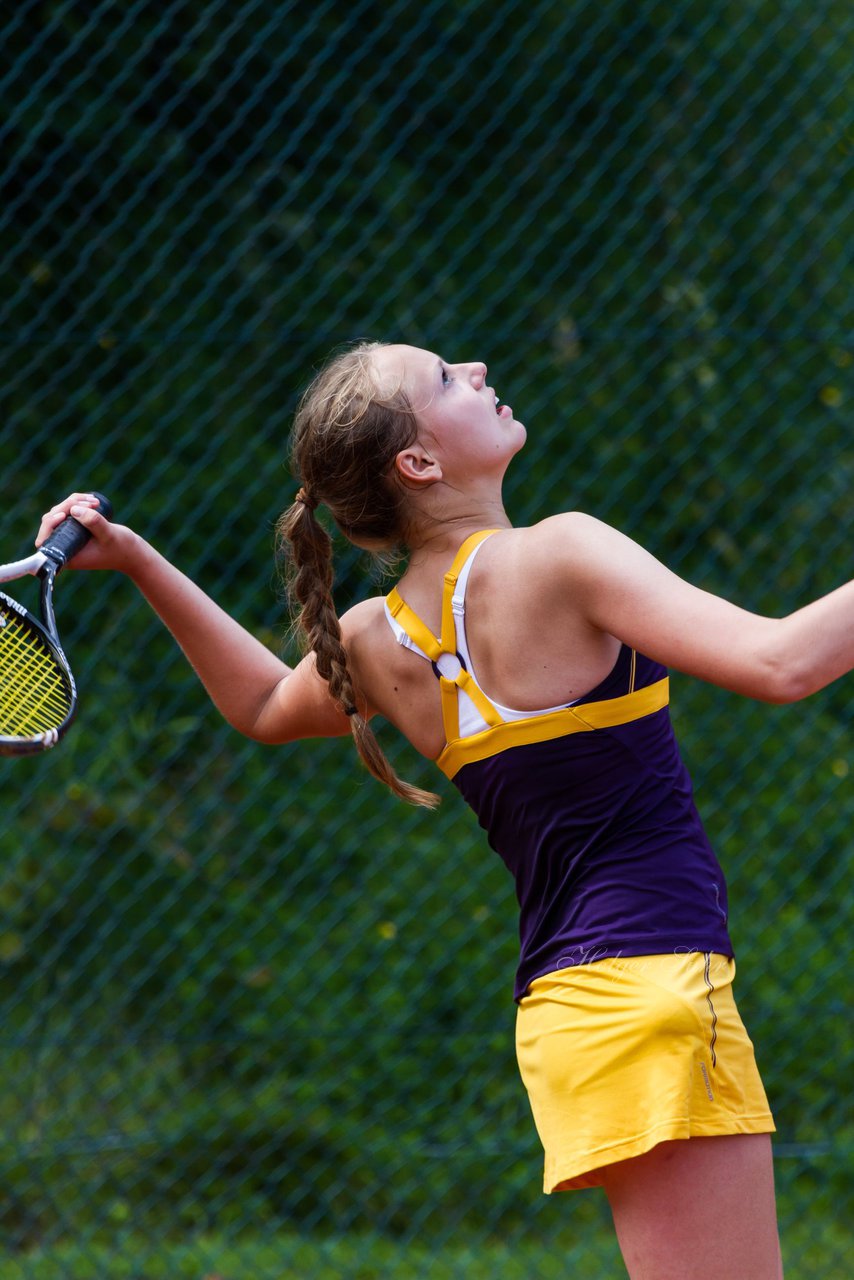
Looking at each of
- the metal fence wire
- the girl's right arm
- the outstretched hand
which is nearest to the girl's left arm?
the girl's right arm

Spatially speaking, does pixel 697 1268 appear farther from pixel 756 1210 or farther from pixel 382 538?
pixel 382 538

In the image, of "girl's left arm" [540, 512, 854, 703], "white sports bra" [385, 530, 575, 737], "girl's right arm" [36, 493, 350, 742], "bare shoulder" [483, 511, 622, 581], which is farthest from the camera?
"girl's right arm" [36, 493, 350, 742]

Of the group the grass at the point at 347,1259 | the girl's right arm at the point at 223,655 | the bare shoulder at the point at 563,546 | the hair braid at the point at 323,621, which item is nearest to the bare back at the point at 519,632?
the bare shoulder at the point at 563,546

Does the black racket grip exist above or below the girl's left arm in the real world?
below

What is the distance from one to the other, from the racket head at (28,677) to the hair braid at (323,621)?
30cm

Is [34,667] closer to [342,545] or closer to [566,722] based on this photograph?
[566,722]

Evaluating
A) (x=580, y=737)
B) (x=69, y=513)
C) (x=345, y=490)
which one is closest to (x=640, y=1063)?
(x=580, y=737)

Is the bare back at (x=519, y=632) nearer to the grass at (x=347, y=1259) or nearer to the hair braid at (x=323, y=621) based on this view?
the hair braid at (x=323, y=621)

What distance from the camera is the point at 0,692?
1882mm

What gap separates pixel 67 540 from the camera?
1.93m

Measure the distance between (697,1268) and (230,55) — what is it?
114 inches

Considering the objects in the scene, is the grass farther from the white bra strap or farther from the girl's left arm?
the girl's left arm

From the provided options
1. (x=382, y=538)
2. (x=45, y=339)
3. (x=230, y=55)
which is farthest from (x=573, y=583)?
(x=230, y=55)

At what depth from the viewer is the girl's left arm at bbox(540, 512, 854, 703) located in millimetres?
1486
